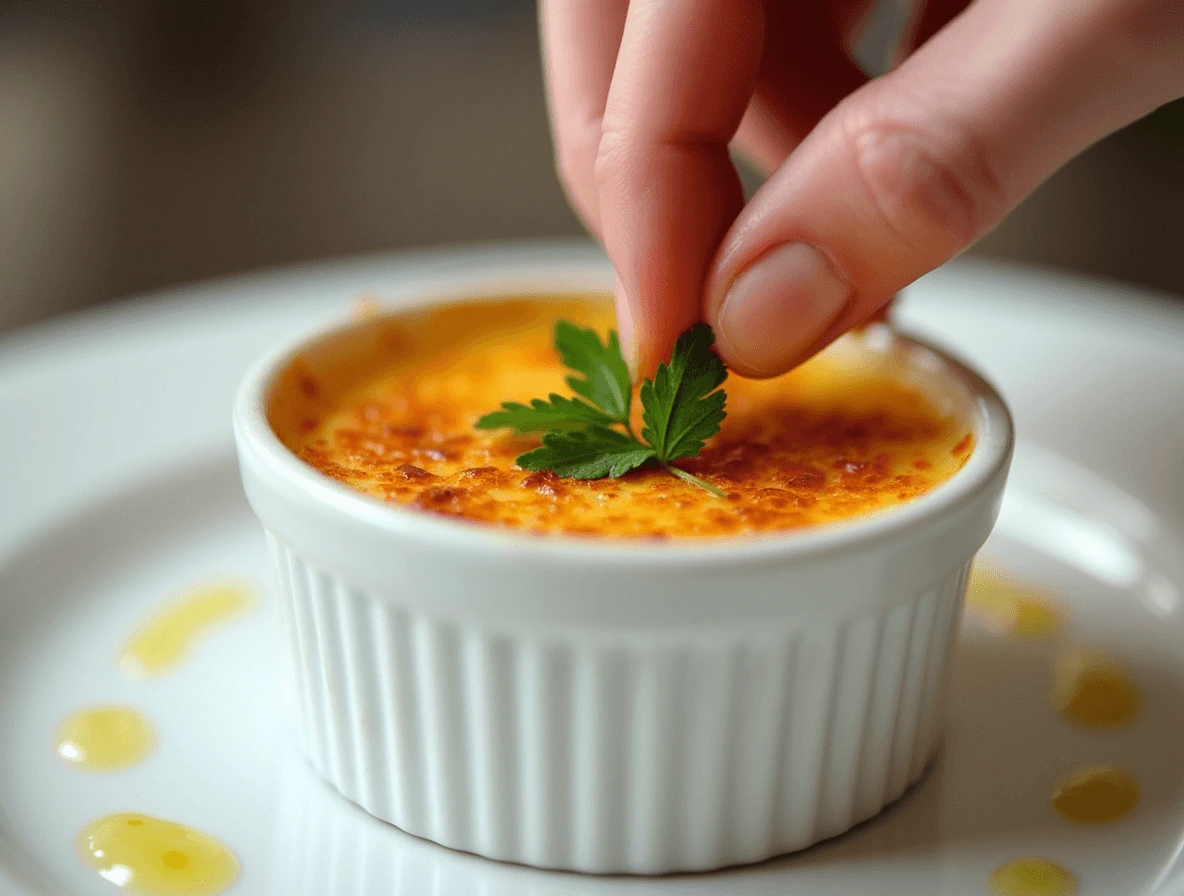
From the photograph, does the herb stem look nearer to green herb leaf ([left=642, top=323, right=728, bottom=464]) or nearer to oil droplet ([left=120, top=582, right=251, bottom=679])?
green herb leaf ([left=642, top=323, right=728, bottom=464])

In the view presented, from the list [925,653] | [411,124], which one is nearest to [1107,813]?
[925,653]

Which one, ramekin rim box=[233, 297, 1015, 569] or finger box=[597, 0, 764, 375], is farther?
finger box=[597, 0, 764, 375]

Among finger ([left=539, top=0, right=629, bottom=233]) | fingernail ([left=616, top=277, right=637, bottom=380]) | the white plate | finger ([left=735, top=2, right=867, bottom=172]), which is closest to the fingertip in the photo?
fingernail ([left=616, top=277, right=637, bottom=380])

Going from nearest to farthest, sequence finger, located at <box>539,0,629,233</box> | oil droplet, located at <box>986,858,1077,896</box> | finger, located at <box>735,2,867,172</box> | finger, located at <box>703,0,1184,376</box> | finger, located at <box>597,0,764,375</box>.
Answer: finger, located at <box>703,0,1184,376</box>
oil droplet, located at <box>986,858,1077,896</box>
finger, located at <box>597,0,764,375</box>
finger, located at <box>539,0,629,233</box>
finger, located at <box>735,2,867,172</box>

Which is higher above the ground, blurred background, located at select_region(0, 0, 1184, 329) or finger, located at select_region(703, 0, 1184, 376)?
finger, located at select_region(703, 0, 1184, 376)

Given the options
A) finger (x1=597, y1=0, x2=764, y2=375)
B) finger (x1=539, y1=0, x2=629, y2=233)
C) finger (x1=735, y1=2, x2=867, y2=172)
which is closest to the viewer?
finger (x1=597, y1=0, x2=764, y2=375)
